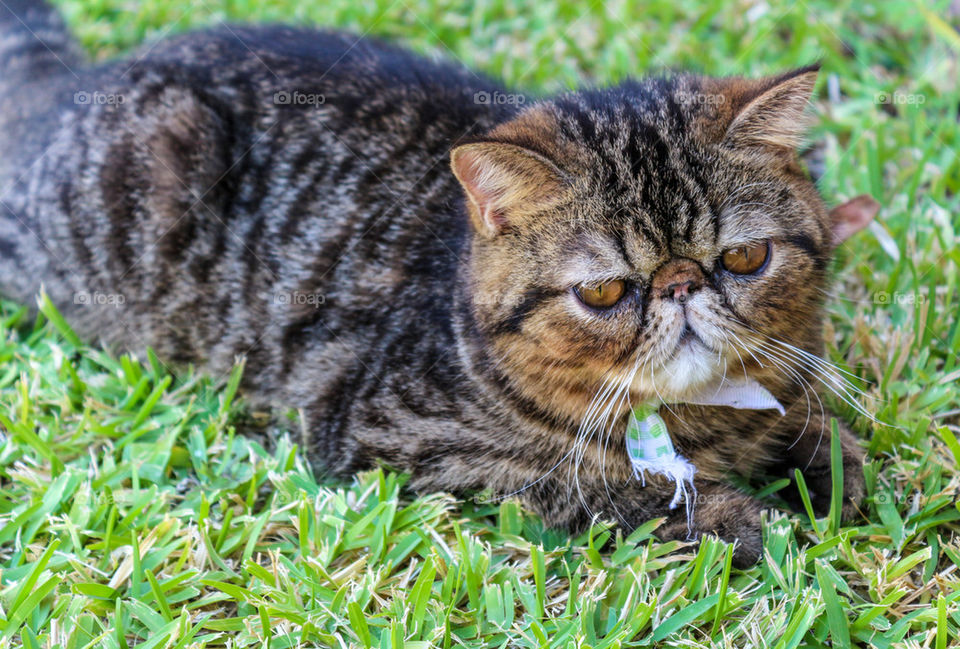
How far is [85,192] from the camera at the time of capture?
3.24 meters

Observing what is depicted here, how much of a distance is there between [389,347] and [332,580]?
2.47ft

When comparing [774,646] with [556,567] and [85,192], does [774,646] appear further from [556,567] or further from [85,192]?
[85,192]

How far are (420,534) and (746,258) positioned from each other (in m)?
1.18

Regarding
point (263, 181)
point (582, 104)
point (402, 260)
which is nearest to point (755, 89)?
point (582, 104)

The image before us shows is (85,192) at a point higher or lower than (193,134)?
lower
